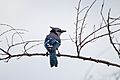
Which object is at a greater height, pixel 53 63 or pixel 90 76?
pixel 53 63

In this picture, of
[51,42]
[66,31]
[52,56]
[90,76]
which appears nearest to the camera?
[52,56]

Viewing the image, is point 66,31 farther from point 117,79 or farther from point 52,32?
point 117,79

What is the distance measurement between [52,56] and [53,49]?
45 millimetres

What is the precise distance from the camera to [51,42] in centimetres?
116

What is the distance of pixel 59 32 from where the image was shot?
136cm

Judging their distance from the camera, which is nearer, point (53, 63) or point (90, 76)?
point (53, 63)

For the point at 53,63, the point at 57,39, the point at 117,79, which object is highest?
the point at 57,39

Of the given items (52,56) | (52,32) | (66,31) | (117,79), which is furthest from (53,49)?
(117,79)

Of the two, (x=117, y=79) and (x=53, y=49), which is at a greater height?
(x=53, y=49)

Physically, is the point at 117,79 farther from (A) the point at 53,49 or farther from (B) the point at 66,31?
(A) the point at 53,49

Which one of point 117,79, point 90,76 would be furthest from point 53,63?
point 117,79

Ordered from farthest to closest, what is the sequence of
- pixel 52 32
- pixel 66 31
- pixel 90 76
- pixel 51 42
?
pixel 90 76 < pixel 66 31 < pixel 52 32 < pixel 51 42

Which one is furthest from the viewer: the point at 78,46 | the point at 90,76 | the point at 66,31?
the point at 90,76

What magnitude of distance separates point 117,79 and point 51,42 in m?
0.74
